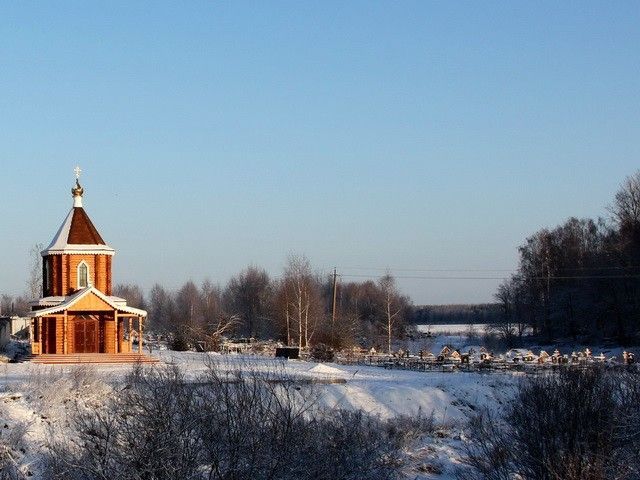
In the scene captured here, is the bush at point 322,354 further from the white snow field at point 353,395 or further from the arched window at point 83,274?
the arched window at point 83,274

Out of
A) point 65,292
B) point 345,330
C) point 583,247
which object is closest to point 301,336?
point 345,330

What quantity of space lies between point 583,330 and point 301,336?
2079cm

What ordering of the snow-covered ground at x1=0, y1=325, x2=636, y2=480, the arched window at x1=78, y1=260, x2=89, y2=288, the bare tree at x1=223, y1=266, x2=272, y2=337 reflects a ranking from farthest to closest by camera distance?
1. the bare tree at x1=223, y1=266, x2=272, y2=337
2. the arched window at x1=78, y1=260, x2=89, y2=288
3. the snow-covered ground at x1=0, y1=325, x2=636, y2=480

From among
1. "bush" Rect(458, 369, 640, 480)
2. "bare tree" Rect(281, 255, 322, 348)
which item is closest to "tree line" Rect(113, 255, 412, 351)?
"bare tree" Rect(281, 255, 322, 348)

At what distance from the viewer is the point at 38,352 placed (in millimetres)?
40688

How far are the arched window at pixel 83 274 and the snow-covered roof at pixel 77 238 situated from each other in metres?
0.64

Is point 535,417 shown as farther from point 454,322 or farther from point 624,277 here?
point 454,322

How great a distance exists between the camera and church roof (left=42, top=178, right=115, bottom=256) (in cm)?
4206

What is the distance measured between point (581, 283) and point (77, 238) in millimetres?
36474

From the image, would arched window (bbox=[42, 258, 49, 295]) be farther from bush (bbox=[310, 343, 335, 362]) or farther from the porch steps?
bush (bbox=[310, 343, 335, 362])

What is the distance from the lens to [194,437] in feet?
36.3

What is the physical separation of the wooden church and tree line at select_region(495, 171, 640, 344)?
30907mm

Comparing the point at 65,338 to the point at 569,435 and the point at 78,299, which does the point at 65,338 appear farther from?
the point at 569,435

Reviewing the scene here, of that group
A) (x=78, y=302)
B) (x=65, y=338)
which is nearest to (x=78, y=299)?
(x=78, y=302)
